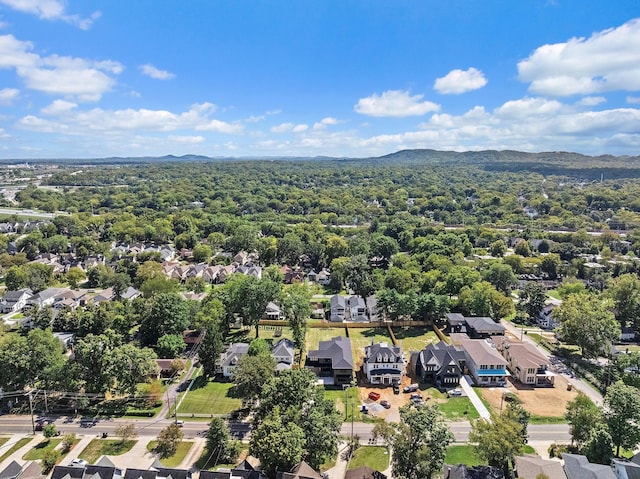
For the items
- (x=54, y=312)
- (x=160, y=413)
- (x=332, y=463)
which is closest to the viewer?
(x=332, y=463)

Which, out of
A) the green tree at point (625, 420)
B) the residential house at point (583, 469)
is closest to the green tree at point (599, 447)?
the green tree at point (625, 420)

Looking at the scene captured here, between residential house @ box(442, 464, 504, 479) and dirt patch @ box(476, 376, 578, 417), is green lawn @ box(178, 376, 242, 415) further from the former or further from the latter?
dirt patch @ box(476, 376, 578, 417)

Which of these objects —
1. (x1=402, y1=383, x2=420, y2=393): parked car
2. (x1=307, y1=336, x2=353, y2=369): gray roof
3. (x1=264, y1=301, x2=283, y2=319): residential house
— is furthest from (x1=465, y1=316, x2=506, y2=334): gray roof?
(x1=264, y1=301, x2=283, y2=319): residential house

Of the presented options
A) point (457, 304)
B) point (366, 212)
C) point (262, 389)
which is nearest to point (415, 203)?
point (366, 212)

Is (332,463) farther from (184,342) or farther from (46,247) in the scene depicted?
(46,247)

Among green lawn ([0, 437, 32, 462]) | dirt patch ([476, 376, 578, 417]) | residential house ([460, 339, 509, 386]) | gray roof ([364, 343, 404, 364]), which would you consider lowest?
dirt patch ([476, 376, 578, 417])

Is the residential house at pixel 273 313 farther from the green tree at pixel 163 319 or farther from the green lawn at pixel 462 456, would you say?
the green lawn at pixel 462 456
